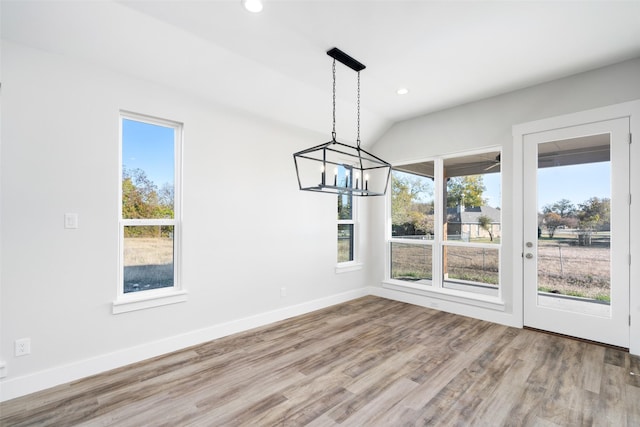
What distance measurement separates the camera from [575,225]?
11.2 feet

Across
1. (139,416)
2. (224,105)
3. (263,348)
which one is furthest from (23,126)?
(263,348)

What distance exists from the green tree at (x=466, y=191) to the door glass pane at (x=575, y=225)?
72 cm

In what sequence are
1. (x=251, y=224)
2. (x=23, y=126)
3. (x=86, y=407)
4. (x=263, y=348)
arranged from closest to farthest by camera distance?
1. (x=86, y=407)
2. (x=23, y=126)
3. (x=263, y=348)
4. (x=251, y=224)

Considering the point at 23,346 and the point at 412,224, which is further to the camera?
the point at 412,224

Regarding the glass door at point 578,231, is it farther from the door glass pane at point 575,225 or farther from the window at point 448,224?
the window at point 448,224

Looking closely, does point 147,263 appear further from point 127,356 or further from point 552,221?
point 552,221

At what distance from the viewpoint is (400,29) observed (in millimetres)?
2580

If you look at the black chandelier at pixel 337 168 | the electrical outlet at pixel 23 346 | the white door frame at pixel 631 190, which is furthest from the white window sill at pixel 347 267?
the electrical outlet at pixel 23 346

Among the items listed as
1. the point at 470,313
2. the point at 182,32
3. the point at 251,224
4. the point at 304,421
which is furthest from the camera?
the point at 470,313

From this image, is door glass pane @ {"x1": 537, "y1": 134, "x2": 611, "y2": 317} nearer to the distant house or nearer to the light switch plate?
the distant house

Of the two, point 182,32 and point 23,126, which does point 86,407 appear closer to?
point 23,126

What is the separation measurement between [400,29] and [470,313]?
11.9 feet

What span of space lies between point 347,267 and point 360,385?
2.59m

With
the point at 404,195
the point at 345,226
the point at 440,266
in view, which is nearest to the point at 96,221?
the point at 345,226
